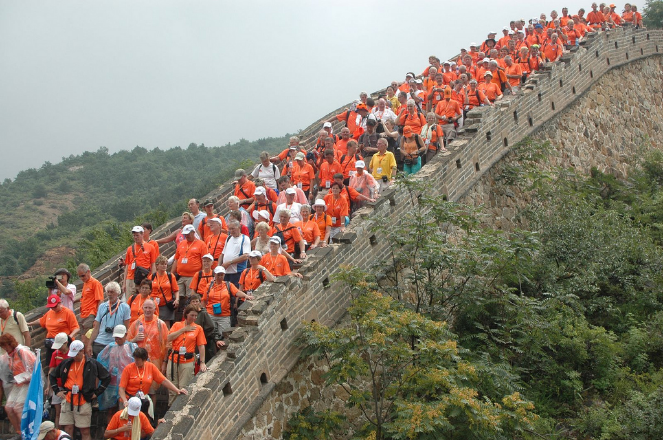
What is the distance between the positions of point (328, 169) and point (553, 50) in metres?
9.59

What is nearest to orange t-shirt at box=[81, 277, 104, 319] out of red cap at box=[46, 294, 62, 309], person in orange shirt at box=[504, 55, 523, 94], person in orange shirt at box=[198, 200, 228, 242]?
red cap at box=[46, 294, 62, 309]

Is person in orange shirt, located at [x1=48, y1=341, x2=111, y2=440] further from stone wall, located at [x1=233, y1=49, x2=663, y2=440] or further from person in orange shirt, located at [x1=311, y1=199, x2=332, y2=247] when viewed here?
person in orange shirt, located at [x1=311, y1=199, x2=332, y2=247]

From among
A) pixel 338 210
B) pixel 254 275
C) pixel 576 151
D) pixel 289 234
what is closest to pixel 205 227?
pixel 289 234

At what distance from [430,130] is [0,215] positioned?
3433 centimetres

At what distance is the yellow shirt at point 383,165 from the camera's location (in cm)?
1474

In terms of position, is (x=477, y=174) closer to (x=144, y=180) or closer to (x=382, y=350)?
(x=382, y=350)

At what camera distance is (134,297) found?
11.5m

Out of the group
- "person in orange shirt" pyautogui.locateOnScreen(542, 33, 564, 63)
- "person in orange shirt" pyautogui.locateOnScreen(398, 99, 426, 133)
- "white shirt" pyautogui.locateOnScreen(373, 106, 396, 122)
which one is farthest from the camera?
"person in orange shirt" pyautogui.locateOnScreen(542, 33, 564, 63)

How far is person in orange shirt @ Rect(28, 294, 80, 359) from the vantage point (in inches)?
450

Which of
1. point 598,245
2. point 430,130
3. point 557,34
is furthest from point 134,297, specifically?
point 557,34

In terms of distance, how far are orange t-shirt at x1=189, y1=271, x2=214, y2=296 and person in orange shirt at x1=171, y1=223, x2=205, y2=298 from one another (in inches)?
26.7

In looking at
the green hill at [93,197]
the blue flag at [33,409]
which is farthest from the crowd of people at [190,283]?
the green hill at [93,197]

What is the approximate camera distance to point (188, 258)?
1227cm

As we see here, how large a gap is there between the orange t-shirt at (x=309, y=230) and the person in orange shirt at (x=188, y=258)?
1549mm
